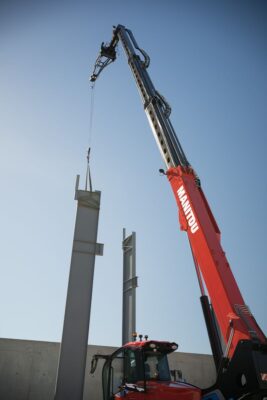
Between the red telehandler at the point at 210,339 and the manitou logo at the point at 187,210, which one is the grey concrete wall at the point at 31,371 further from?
the manitou logo at the point at 187,210

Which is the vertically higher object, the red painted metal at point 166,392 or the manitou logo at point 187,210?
the manitou logo at point 187,210

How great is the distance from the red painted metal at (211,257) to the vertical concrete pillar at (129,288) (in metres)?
2.20

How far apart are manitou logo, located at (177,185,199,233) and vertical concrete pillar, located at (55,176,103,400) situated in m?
1.93

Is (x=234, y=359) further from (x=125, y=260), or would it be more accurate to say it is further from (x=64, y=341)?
(x=125, y=260)

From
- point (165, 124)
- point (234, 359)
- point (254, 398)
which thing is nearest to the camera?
point (254, 398)

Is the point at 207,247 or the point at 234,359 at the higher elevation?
the point at 207,247

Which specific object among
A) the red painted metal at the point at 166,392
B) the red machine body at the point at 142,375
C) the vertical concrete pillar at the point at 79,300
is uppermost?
the vertical concrete pillar at the point at 79,300

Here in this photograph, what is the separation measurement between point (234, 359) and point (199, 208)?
271cm

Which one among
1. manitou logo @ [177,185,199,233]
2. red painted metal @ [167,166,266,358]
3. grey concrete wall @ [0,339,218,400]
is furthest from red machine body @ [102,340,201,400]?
grey concrete wall @ [0,339,218,400]

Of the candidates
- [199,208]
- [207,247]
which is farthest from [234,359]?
[199,208]

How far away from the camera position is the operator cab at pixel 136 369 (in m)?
5.05

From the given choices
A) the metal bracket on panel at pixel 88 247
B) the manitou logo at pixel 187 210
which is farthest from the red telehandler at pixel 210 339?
the metal bracket on panel at pixel 88 247

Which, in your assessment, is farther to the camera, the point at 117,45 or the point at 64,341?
the point at 117,45

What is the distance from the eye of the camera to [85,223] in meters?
6.72
